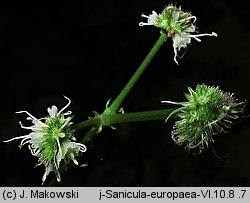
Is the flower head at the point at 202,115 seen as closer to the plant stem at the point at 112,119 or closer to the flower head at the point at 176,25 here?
the plant stem at the point at 112,119

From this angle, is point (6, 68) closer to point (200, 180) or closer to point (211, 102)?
point (200, 180)

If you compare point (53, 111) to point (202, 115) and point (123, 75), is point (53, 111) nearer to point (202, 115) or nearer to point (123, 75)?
point (202, 115)

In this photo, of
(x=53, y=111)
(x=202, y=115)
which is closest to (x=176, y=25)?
(x=202, y=115)

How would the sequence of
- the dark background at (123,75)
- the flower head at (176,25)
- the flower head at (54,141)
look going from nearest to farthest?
the flower head at (54,141)
the flower head at (176,25)
the dark background at (123,75)

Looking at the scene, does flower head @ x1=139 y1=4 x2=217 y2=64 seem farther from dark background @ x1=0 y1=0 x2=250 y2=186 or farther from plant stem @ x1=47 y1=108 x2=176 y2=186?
dark background @ x1=0 y1=0 x2=250 y2=186

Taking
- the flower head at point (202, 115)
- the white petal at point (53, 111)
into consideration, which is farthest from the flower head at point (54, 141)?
the flower head at point (202, 115)

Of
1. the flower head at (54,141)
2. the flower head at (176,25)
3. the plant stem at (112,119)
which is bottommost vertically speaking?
the flower head at (54,141)
